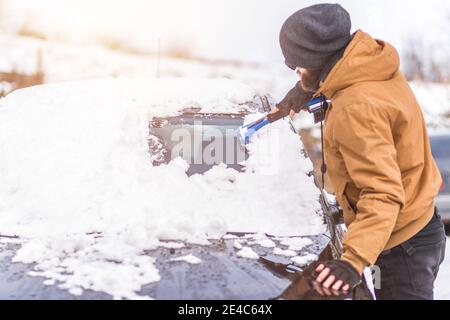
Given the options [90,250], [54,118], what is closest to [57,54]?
[54,118]

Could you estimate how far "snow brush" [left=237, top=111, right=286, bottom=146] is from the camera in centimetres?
309

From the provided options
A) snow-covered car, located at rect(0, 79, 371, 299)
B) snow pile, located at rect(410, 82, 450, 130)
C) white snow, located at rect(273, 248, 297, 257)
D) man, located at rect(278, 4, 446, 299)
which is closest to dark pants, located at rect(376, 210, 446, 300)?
man, located at rect(278, 4, 446, 299)

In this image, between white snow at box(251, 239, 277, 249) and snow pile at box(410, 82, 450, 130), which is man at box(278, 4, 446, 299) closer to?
white snow at box(251, 239, 277, 249)

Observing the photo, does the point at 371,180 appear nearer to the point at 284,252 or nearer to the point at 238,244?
the point at 284,252

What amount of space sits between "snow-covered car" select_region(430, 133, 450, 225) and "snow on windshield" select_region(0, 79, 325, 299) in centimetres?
432

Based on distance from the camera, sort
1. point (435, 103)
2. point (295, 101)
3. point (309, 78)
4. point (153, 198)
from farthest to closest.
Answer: point (435, 103) < point (295, 101) < point (153, 198) < point (309, 78)

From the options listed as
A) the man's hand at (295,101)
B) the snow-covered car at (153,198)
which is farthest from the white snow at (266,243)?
the man's hand at (295,101)

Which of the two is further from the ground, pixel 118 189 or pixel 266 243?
pixel 118 189

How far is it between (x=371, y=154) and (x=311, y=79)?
1.43ft

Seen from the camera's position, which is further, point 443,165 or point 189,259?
point 443,165

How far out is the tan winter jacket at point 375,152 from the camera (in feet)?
6.51

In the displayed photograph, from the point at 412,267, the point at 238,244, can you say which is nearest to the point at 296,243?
the point at 238,244

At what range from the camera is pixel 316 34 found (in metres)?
2.13
